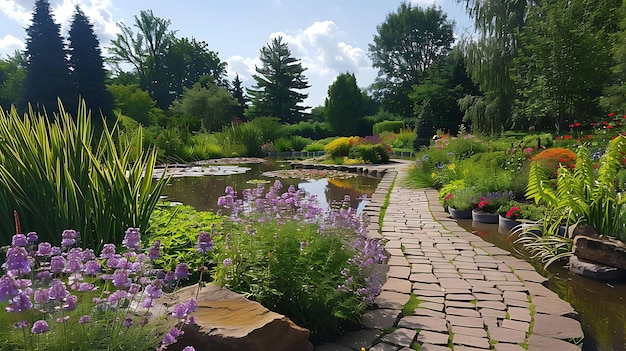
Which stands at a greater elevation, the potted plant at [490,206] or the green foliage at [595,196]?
the green foliage at [595,196]

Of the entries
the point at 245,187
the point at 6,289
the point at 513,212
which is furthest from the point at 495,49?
the point at 6,289

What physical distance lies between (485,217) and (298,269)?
373 cm

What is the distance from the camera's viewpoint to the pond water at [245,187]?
7186mm

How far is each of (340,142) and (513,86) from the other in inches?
281

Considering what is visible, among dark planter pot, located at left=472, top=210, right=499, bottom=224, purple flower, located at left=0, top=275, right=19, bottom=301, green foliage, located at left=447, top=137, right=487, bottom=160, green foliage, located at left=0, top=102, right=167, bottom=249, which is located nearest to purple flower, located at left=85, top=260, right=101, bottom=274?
purple flower, located at left=0, top=275, right=19, bottom=301

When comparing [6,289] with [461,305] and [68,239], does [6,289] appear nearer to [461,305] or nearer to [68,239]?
[68,239]

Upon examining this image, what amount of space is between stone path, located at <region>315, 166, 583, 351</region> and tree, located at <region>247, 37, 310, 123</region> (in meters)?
29.1

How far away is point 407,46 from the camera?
36.1 metres

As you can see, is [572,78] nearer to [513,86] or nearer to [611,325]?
[513,86]

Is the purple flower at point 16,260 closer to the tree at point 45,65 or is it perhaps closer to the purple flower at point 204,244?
the purple flower at point 204,244

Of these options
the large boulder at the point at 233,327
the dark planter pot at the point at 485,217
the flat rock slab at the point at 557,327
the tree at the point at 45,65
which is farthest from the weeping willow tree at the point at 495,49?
the tree at the point at 45,65

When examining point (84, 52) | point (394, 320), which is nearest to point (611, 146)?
point (394, 320)

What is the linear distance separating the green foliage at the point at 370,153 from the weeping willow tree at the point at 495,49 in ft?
18.9

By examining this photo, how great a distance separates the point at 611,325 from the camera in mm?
2555
